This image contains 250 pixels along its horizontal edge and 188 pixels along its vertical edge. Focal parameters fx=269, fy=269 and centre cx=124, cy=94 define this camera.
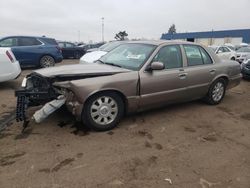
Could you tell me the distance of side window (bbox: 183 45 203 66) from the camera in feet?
18.6

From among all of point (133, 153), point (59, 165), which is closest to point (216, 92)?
point (133, 153)

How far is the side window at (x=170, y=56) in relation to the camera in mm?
5203

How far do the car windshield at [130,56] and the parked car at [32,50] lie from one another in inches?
306

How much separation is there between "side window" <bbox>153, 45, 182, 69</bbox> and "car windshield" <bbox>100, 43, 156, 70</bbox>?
19 centimetres

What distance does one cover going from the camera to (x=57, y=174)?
3.22 meters

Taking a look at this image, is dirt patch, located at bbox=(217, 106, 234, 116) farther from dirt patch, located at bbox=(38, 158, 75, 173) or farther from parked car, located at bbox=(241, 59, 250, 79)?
parked car, located at bbox=(241, 59, 250, 79)

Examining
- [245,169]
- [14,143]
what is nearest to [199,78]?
[245,169]

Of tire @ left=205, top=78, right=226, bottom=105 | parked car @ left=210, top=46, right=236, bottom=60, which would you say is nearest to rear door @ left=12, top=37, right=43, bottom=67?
tire @ left=205, top=78, right=226, bottom=105

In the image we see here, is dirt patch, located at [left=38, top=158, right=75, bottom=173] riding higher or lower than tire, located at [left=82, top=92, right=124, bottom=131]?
lower

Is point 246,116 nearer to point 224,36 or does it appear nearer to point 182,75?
point 182,75

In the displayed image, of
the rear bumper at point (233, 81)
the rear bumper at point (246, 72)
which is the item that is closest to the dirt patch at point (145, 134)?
the rear bumper at point (233, 81)

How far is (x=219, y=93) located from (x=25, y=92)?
4.43 m

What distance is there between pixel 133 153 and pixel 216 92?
11.2 feet

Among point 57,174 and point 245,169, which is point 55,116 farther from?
point 245,169
